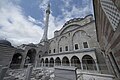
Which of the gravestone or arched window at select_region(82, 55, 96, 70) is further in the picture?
arched window at select_region(82, 55, 96, 70)

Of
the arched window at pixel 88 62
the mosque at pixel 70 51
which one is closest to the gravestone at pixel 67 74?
the mosque at pixel 70 51

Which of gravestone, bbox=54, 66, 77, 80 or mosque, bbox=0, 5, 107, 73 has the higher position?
mosque, bbox=0, 5, 107, 73

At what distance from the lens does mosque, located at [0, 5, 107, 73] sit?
1117cm

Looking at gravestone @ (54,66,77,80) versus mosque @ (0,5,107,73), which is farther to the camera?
mosque @ (0,5,107,73)

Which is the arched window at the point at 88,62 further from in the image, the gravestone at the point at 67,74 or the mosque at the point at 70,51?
the gravestone at the point at 67,74

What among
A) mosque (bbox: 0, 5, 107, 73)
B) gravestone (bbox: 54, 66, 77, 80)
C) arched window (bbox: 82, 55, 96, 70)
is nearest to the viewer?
gravestone (bbox: 54, 66, 77, 80)

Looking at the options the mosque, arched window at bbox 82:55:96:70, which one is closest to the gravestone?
the mosque

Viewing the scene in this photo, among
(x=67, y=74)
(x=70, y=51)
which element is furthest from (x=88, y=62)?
(x=67, y=74)

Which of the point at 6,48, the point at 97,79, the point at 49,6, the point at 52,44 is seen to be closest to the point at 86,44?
the point at 97,79

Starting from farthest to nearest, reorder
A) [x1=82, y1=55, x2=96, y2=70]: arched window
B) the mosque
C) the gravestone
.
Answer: the mosque, [x1=82, y1=55, x2=96, y2=70]: arched window, the gravestone

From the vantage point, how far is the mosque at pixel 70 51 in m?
11.2

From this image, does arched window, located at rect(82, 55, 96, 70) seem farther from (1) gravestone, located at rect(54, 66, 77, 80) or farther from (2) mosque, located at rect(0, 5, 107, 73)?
(1) gravestone, located at rect(54, 66, 77, 80)

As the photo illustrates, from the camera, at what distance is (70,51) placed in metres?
15.6

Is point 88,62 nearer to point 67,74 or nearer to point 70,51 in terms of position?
point 70,51
